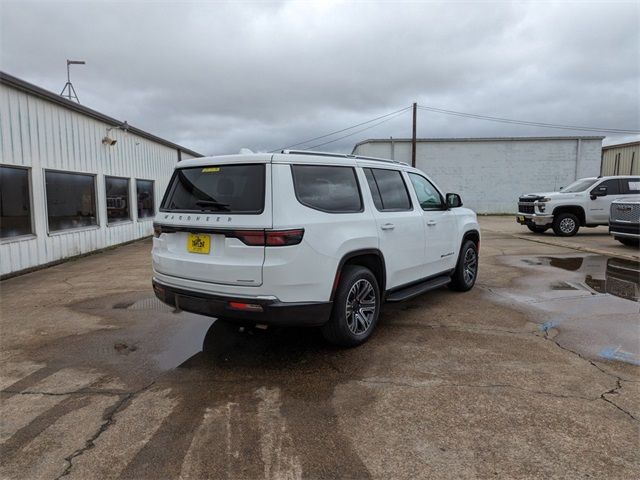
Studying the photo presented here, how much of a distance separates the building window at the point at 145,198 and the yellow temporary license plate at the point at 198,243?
39.3 feet

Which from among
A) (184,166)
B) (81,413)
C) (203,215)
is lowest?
(81,413)

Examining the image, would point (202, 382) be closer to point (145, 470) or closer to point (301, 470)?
point (145, 470)

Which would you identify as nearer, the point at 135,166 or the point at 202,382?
the point at 202,382

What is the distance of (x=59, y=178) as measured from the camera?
32.6ft

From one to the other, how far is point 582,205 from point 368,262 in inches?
499

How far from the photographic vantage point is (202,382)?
3.59m

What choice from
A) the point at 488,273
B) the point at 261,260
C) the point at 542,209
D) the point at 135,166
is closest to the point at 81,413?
the point at 261,260

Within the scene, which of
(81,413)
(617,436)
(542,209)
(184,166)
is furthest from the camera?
(542,209)

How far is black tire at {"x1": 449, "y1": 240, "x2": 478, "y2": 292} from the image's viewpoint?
631 centimetres

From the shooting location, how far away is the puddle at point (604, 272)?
669cm

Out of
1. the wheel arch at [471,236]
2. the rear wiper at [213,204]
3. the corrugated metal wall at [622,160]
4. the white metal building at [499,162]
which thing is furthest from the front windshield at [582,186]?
the corrugated metal wall at [622,160]

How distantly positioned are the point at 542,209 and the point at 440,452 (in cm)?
1365

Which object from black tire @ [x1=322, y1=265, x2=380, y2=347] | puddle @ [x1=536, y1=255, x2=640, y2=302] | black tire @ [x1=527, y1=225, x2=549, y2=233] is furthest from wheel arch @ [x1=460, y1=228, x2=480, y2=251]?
black tire @ [x1=527, y1=225, x2=549, y2=233]

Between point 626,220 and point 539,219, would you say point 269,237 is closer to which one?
point 626,220
